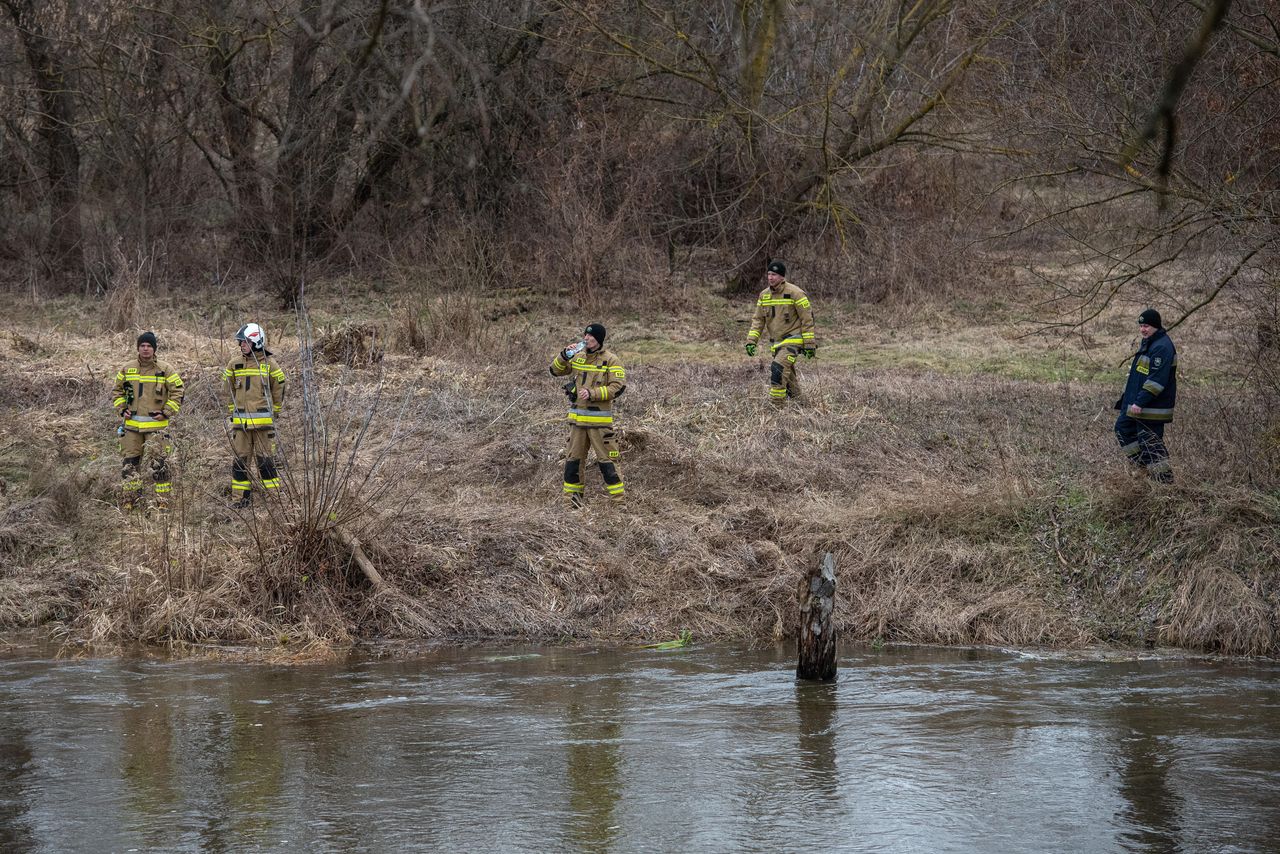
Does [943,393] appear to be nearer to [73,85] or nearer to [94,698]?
[94,698]

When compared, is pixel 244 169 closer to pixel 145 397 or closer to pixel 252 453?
pixel 145 397

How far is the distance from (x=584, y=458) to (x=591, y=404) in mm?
588

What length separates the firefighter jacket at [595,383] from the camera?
41.5ft

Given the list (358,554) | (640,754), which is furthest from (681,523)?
(640,754)

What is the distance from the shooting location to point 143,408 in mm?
13047

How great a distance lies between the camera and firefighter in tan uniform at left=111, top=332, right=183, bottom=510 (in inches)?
513

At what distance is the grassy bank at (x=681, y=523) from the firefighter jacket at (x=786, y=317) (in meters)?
0.81

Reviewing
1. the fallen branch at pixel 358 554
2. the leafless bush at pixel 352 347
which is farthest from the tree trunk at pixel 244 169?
the fallen branch at pixel 358 554

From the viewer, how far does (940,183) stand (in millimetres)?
25453

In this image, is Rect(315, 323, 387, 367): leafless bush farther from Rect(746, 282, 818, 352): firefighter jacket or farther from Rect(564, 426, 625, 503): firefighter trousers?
Rect(564, 426, 625, 503): firefighter trousers

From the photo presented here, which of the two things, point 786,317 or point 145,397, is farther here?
point 786,317

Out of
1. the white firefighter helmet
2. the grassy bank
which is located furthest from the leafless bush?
the white firefighter helmet

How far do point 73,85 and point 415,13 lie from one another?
77.2 feet

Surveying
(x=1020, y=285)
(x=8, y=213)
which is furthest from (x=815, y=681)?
(x=8, y=213)
